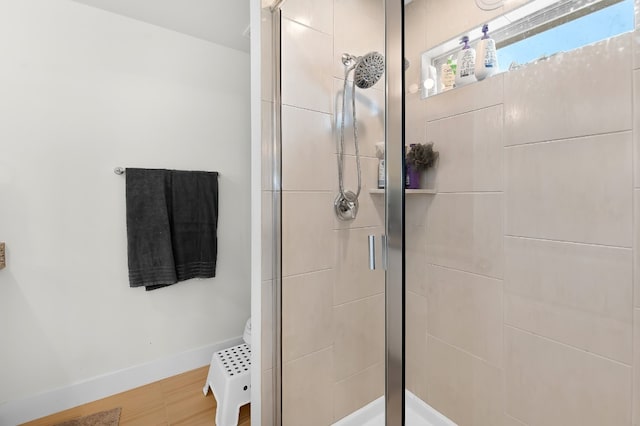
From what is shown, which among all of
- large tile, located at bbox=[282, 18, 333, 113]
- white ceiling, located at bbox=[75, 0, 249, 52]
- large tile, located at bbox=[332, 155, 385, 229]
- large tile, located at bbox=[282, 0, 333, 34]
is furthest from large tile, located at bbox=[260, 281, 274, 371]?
white ceiling, located at bbox=[75, 0, 249, 52]

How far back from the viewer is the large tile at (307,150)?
4.04ft

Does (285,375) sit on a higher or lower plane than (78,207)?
lower

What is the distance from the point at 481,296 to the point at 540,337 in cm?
23

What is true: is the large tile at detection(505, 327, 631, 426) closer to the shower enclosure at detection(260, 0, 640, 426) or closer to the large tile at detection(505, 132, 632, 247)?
the shower enclosure at detection(260, 0, 640, 426)

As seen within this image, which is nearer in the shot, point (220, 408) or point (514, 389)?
point (514, 389)

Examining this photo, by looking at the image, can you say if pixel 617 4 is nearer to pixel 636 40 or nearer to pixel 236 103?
pixel 636 40

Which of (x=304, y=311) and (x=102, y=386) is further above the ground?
(x=304, y=311)

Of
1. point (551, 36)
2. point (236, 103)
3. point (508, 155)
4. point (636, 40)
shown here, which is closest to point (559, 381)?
point (508, 155)

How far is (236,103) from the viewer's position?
2.06 meters

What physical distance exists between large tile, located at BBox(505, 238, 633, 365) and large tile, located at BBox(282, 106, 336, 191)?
818mm

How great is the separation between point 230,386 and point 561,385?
1.42m

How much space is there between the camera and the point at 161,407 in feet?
5.12

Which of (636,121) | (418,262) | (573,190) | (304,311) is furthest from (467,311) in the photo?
(636,121)

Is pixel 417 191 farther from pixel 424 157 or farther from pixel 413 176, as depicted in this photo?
pixel 424 157
